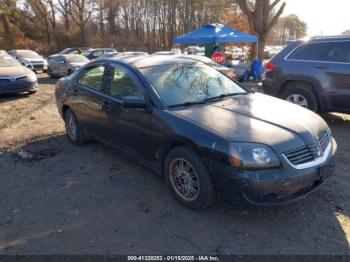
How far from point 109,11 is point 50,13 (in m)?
8.51

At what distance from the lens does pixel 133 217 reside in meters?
3.57

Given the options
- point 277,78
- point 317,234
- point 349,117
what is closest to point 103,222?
point 317,234

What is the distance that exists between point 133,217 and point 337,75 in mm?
4992

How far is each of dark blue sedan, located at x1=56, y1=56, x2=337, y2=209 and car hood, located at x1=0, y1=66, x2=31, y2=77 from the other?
23.4 feet

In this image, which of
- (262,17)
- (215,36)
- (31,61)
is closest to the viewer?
(215,36)

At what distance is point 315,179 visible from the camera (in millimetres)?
3289

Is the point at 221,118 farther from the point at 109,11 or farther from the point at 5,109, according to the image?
the point at 109,11

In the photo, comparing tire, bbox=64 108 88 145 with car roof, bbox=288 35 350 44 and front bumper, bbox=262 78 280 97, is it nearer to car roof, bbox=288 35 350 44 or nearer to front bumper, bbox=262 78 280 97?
front bumper, bbox=262 78 280 97

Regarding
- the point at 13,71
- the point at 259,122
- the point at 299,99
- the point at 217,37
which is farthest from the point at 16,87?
the point at 259,122

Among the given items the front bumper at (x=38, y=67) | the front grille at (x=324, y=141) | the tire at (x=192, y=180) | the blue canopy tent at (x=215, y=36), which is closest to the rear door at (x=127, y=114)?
the tire at (x=192, y=180)

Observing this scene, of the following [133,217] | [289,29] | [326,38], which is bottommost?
[133,217]

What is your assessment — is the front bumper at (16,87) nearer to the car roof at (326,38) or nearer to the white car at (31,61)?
the car roof at (326,38)

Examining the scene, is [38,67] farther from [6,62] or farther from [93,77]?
[93,77]

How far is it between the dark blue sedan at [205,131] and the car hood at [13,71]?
7.14 meters
